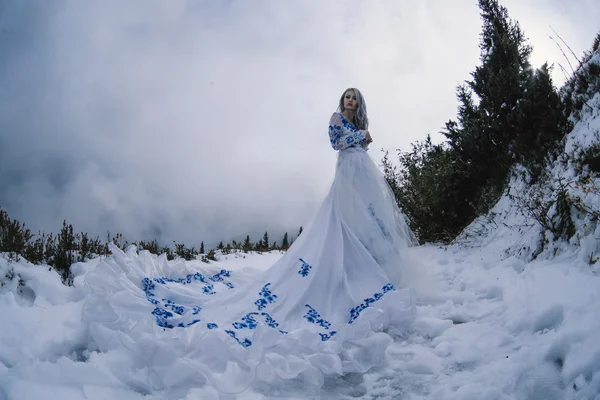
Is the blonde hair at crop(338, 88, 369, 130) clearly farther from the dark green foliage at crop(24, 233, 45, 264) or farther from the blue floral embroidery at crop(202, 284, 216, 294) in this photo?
the dark green foliage at crop(24, 233, 45, 264)

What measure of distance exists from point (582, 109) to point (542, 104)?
662 mm

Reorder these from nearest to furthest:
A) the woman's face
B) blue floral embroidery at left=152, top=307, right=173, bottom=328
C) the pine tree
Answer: blue floral embroidery at left=152, top=307, right=173, bottom=328, the woman's face, the pine tree

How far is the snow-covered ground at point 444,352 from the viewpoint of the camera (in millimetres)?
2119

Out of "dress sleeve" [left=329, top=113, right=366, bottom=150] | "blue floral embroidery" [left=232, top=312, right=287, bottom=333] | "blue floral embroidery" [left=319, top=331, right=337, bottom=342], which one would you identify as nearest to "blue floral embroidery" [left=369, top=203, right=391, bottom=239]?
"dress sleeve" [left=329, top=113, right=366, bottom=150]

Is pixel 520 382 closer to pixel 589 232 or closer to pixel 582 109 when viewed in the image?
pixel 589 232

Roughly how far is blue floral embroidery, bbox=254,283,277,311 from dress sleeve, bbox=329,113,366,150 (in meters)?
2.30

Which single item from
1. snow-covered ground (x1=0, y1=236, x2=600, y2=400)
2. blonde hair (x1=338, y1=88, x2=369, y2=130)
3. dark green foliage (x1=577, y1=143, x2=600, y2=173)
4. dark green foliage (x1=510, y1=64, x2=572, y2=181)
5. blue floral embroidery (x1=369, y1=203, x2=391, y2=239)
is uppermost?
blonde hair (x1=338, y1=88, x2=369, y2=130)

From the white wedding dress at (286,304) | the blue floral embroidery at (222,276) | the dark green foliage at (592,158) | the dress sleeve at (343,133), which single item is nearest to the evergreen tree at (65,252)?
the white wedding dress at (286,304)

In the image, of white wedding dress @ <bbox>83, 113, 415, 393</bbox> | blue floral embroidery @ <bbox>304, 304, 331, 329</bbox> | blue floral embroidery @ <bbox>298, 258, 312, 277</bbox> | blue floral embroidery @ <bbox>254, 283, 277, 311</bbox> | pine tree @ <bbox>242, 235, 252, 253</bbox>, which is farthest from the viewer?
pine tree @ <bbox>242, 235, 252, 253</bbox>

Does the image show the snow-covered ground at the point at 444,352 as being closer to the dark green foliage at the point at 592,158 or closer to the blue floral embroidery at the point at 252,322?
the blue floral embroidery at the point at 252,322

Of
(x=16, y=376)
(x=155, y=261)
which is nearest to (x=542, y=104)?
(x=155, y=261)

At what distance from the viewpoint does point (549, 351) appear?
87.3 inches

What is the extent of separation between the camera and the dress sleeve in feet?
17.0

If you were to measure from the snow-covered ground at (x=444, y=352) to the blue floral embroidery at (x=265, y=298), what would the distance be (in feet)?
4.10
